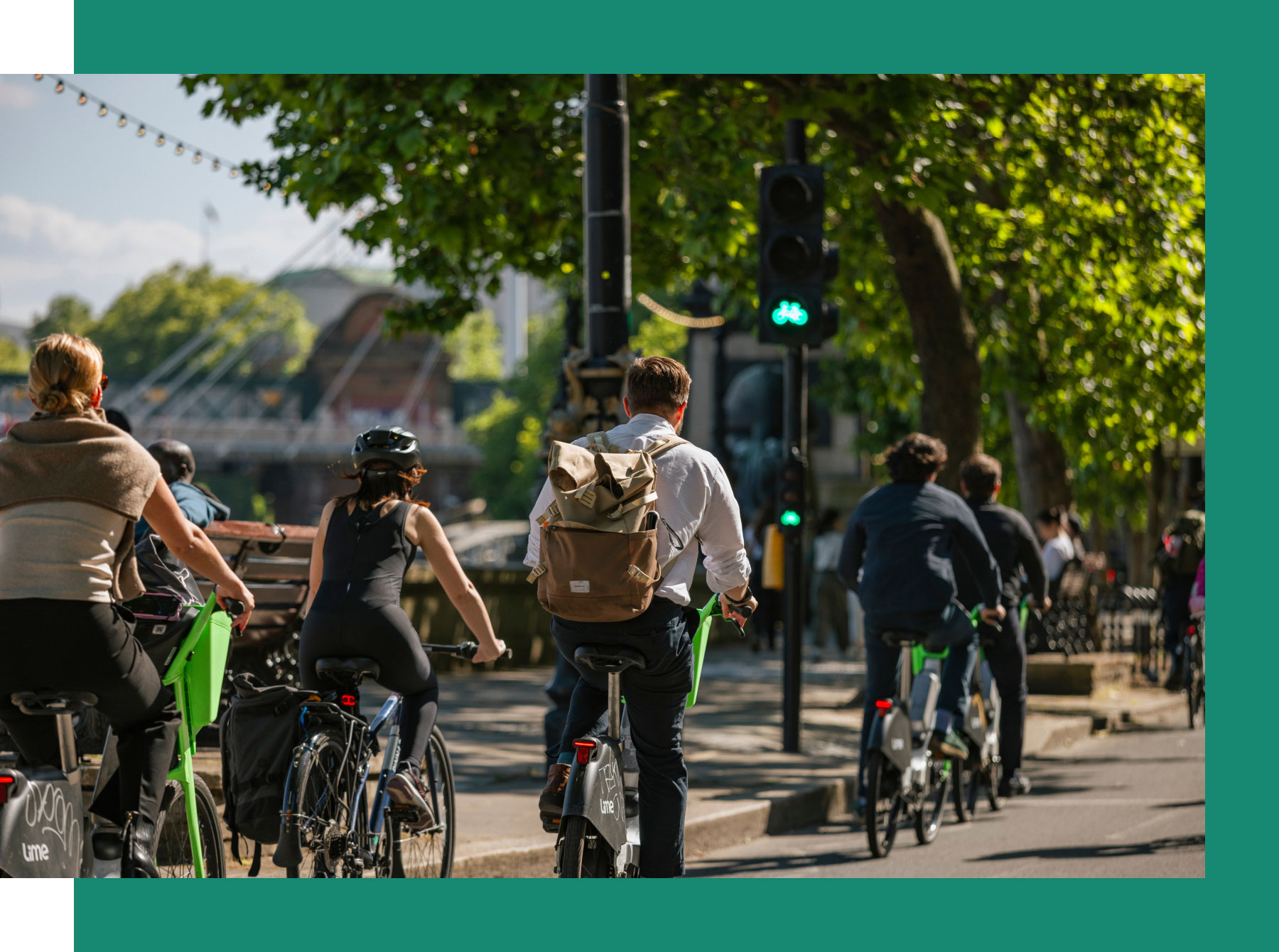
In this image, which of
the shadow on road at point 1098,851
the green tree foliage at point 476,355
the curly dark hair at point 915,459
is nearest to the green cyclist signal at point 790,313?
the curly dark hair at point 915,459

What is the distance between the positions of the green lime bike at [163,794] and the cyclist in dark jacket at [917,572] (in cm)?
351

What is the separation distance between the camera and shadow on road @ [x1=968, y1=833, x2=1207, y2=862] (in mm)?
7004

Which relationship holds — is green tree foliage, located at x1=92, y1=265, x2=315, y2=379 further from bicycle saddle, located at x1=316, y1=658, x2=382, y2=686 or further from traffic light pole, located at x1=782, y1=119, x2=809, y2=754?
bicycle saddle, located at x1=316, y1=658, x2=382, y2=686

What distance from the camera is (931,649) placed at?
299 inches

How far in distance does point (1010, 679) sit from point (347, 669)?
4603 mm

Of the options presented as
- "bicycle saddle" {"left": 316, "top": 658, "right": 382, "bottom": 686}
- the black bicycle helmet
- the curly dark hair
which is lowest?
"bicycle saddle" {"left": 316, "top": 658, "right": 382, "bottom": 686}

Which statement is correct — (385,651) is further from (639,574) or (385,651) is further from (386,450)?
(639,574)

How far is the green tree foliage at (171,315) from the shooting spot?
99875 mm

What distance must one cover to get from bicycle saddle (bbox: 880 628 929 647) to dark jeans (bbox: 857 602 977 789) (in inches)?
0.4

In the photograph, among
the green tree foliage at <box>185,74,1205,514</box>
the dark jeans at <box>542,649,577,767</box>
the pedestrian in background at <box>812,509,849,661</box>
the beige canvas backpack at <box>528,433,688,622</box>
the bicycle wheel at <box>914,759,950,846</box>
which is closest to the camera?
the beige canvas backpack at <box>528,433,688,622</box>

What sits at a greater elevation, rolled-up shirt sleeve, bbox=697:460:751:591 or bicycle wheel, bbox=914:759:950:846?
rolled-up shirt sleeve, bbox=697:460:751:591

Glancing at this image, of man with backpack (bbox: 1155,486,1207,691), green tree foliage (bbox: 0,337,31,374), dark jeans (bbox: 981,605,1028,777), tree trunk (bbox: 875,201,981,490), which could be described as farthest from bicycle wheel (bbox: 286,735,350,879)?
green tree foliage (bbox: 0,337,31,374)

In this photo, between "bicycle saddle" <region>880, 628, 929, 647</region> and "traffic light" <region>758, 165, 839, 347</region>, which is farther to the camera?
"traffic light" <region>758, 165, 839, 347</region>

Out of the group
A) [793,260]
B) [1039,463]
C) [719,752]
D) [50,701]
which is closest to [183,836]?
[50,701]
